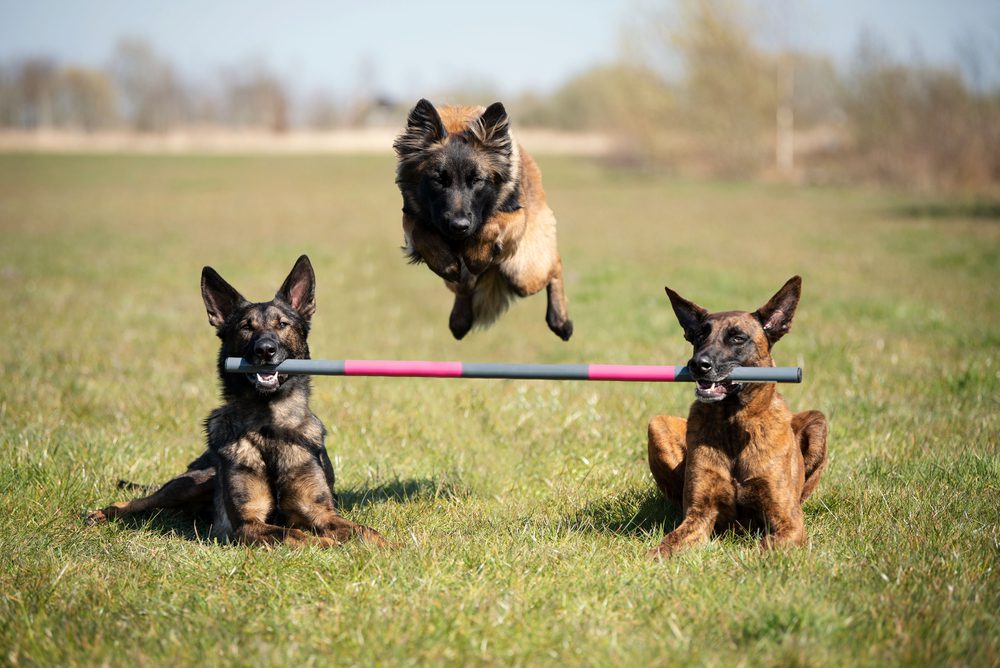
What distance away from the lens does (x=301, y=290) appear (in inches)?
210

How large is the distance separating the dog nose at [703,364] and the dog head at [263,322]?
80.5 inches

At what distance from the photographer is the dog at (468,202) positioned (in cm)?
575

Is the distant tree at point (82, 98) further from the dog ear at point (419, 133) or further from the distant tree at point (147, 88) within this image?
the dog ear at point (419, 133)

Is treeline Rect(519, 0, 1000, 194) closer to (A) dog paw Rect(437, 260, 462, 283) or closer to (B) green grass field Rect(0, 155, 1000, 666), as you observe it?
(B) green grass field Rect(0, 155, 1000, 666)

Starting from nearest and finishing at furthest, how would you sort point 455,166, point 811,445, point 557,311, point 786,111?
point 811,445 < point 455,166 < point 557,311 < point 786,111

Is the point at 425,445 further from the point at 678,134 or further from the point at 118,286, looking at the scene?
the point at 678,134

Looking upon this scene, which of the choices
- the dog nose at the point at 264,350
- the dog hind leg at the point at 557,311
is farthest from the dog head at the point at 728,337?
the dog nose at the point at 264,350

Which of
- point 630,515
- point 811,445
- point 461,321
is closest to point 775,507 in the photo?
point 811,445

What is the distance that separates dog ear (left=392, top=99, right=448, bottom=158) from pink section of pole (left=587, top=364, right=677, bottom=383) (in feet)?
6.87

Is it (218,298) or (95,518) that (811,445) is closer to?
(218,298)

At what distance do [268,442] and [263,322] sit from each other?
2.12 ft

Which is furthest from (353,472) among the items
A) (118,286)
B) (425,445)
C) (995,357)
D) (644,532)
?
(118,286)

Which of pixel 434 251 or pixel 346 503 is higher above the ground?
pixel 434 251

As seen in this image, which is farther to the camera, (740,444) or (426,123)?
(426,123)
